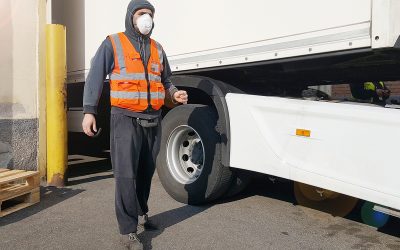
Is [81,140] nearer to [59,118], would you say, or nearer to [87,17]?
[59,118]

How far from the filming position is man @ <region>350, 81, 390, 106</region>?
13.6 feet

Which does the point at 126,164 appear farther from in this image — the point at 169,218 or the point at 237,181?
the point at 237,181

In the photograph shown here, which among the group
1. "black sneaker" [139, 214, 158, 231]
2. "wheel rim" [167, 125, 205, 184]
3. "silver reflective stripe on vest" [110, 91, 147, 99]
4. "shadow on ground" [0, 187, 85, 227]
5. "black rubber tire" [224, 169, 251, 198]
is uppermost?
"silver reflective stripe on vest" [110, 91, 147, 99]

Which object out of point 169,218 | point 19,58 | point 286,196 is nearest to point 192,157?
point 169,218

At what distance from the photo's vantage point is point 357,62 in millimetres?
3543

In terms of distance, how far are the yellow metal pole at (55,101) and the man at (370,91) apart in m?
3.47

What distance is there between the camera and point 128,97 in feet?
9.96

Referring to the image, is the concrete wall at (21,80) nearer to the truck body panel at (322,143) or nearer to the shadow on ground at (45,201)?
the shadow on ground at (45,201)

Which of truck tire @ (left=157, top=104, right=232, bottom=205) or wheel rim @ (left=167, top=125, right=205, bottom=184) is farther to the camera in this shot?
wheel rim @ (left=167, top=125, right=205, bottom=184)

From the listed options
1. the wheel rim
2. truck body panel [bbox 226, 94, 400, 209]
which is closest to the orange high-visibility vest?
truck body panel [bbox 226, 94, 400, 209]

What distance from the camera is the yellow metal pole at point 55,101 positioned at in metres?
5.12

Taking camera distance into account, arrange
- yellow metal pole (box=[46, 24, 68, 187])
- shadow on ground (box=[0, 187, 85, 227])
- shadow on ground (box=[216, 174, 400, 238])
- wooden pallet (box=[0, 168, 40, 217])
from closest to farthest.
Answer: shadow on ground (box=[216, 174, 400, 238]) < shadow on ground (box=[0, 187, 85, 227]) < wooden pallet (box=[0, 168, 40, 217]) < yellow metal pole (box=[46, 24, 68, 187])

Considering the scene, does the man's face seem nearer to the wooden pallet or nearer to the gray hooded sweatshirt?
the gray hooded sweatshirt

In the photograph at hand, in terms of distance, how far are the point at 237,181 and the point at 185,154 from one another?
0.66m
